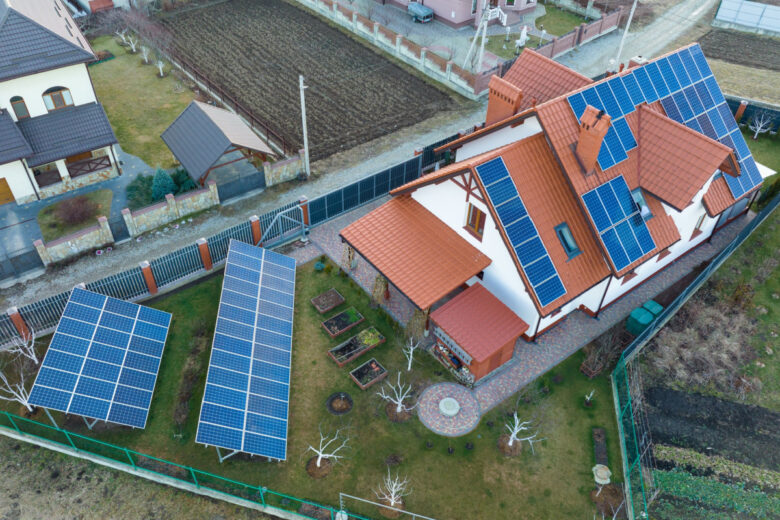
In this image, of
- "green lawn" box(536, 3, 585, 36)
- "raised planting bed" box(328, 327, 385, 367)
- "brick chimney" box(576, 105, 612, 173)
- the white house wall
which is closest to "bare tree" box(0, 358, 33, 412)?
"raised planting bed" box(328, 327, 385, 367)

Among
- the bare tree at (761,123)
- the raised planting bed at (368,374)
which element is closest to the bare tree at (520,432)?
the raised planting bed at (368,374)

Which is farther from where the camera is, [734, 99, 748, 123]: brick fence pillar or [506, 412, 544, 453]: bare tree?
[734, 99, 748, 123]: brick fence pillar

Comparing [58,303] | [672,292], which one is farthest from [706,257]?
[58,303]

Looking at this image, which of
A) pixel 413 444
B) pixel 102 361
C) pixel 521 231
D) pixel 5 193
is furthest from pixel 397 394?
pixel 5 193

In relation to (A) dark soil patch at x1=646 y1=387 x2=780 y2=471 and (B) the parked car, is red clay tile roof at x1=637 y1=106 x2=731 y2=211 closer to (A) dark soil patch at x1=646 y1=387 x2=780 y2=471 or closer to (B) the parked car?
(A) dark soil patch at x1=646 y1=387 x2=780 y2=471

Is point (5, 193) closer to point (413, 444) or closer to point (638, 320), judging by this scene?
point (413, 444)

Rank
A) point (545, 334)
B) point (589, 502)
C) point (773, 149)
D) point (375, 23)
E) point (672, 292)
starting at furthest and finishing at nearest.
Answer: point (375, 23) < point (773, 149) < point (672, 292) < point (545, 334) < point (589, 502)

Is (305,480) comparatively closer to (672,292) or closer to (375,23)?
(672,292)
